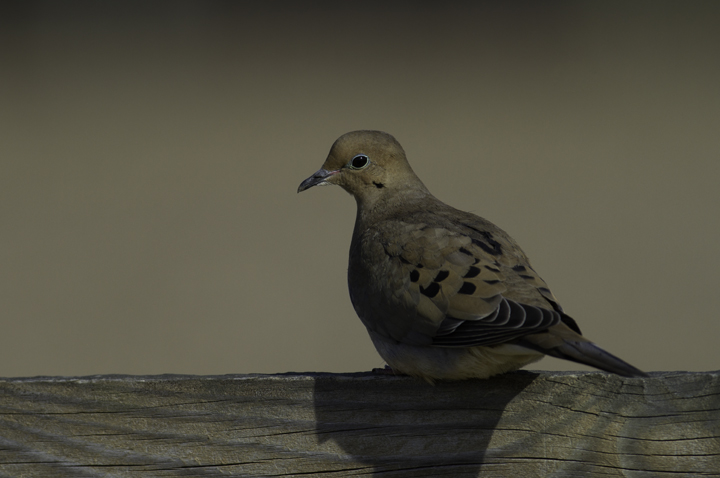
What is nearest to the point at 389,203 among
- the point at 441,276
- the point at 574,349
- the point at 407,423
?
the point at 441,276

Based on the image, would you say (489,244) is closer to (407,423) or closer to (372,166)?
(407,423)

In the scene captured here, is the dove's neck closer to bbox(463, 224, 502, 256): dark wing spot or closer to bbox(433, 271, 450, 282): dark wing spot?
bbox(463, 224, 502, 256): dark wing spot

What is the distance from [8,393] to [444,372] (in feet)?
3.86

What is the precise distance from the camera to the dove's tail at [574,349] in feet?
6.25

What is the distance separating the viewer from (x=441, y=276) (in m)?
2.79

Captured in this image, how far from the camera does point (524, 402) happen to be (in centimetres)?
229

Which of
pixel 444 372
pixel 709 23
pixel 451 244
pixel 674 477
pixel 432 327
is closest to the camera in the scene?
pixel 674 477

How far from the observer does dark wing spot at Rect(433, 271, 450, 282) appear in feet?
9.12

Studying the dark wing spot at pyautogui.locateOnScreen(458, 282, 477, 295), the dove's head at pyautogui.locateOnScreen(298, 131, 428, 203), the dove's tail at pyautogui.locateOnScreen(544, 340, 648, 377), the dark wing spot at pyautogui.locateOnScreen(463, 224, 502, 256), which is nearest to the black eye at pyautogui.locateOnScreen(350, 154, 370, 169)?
the dove's head at pyautogui.locateOnScreen(298, 131, 428, 203)

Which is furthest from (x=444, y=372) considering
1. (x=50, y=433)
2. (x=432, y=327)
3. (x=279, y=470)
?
(x=50, y=433)

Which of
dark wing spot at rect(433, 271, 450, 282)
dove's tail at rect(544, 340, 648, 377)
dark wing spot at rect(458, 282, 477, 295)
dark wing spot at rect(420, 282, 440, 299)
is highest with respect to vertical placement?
dark wing spot at rect(433, 271, 450, 282)

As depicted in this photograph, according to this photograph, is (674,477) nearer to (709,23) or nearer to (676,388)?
(676,388)

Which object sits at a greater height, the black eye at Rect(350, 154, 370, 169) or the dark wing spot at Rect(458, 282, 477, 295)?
the black eye at Rect(350, 154, 370, 169)

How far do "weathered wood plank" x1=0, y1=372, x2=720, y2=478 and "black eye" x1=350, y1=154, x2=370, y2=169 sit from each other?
179 centimetres
